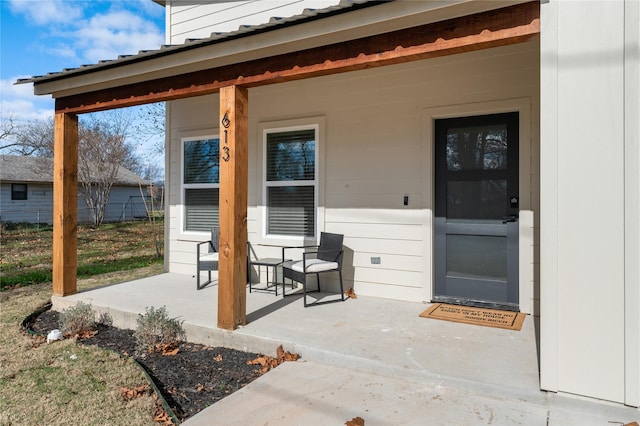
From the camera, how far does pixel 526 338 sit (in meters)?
3.23

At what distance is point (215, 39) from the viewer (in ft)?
11.0

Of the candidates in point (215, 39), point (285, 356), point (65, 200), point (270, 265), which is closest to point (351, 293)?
point (270, 265)

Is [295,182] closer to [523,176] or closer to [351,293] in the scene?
[351,293]

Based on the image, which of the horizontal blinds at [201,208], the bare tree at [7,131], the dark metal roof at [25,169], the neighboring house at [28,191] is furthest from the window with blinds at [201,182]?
the bare tree at [7,131]

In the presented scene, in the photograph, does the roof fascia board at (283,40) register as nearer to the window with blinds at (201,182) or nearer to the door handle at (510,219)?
the window with blinds at (201,182)

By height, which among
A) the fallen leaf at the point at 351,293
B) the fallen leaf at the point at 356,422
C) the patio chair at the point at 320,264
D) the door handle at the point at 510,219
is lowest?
the fallen leaf at the point at 356,422

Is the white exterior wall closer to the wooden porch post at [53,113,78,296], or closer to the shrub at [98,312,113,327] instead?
the shrub at [98,312,113,327]

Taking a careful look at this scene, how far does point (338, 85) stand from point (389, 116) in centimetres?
78

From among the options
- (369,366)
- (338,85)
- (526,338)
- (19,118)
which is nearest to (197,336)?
(369,366)

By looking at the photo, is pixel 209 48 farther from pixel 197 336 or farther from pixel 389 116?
pixel 197 336

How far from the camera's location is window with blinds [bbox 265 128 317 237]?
5.12 m

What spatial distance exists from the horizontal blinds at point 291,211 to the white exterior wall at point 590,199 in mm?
3147

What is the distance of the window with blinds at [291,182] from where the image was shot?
5117 mm

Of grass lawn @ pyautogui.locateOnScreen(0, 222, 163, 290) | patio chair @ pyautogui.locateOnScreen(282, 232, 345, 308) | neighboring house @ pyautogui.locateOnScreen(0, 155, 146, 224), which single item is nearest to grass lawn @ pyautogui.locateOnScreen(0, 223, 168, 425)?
grass lawn @ pyautogui.locateOnScreen(0, 222, 163, 290)
